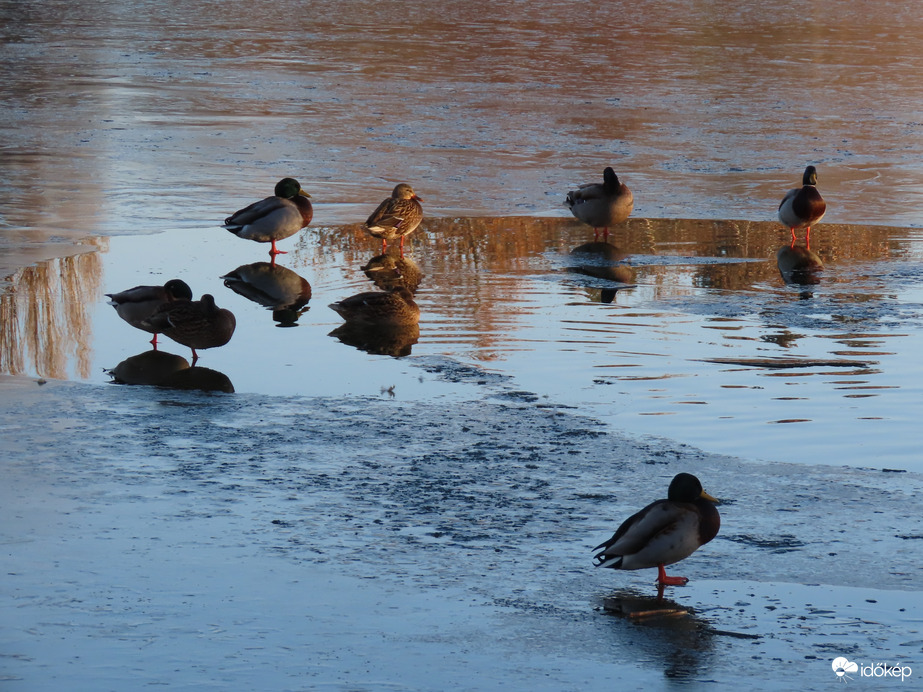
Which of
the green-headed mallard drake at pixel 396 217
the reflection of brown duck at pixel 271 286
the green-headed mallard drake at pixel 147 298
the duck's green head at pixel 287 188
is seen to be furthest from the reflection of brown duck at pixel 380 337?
the duck's green head at pixel 287 188

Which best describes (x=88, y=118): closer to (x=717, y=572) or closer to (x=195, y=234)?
(x=195, y=234)

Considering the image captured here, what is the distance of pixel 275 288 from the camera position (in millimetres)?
11453

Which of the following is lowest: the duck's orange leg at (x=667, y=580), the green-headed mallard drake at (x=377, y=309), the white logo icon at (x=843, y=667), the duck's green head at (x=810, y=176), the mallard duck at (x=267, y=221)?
the white logo icon at (x=843, y=667)

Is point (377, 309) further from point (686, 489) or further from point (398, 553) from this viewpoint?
point (686, 489)

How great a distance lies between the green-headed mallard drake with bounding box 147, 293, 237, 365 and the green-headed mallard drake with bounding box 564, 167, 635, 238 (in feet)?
15.6

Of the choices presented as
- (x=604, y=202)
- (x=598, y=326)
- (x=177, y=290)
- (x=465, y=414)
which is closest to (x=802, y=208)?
(x=604, y=202)

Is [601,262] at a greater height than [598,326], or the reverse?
[601,262]

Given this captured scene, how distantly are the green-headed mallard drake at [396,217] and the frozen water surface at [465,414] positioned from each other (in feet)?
1.23

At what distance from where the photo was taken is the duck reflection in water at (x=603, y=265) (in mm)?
11422

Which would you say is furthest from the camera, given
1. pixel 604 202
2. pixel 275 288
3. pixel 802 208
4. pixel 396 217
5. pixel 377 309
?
pixel 604 202

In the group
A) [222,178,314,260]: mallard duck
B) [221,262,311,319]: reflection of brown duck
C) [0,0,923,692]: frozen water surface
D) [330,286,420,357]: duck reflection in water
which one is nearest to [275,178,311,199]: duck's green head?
[222,178,314,260]: mallard duck

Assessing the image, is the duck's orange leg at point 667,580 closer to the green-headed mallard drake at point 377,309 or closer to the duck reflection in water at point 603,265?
the green-headed mallard drake at point 377,309

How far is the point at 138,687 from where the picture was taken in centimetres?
487

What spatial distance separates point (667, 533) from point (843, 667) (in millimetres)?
917
